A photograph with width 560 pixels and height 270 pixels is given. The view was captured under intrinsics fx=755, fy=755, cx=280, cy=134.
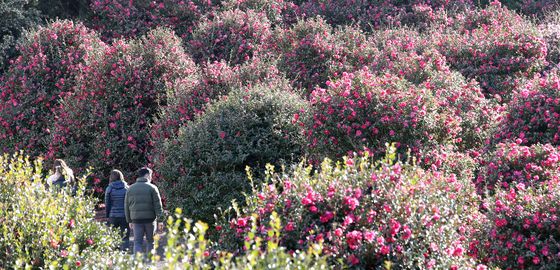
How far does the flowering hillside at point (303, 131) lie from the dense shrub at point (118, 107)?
0.03 metres

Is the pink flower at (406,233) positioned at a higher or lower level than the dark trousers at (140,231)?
higher

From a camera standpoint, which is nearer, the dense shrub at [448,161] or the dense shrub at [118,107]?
the dense shrub at [448,161]

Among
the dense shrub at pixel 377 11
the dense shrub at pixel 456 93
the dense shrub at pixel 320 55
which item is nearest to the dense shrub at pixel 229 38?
the dense shrub at pixel 320 55

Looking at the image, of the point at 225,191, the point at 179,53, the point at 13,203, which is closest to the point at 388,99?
the point at 225,191

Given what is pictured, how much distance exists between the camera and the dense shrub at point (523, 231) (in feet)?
23.2

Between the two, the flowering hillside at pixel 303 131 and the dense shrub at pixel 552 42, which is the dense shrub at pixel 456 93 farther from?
the dense shrub at pixel 552 42

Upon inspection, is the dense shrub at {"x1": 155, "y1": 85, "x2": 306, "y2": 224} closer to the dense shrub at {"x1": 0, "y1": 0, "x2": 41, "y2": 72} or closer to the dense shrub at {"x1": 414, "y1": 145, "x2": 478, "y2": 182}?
the dense shrub at {"x1": 414, "y1": 145, "x2": 478, "y2": 182}

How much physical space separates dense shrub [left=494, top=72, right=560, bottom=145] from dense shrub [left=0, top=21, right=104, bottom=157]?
8951mm

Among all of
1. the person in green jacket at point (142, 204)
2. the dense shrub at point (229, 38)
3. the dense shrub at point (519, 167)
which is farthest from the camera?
the dense shrub at point (229, 38)

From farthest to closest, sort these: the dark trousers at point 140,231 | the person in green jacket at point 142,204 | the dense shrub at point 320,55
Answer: the dense shrub at point 320,55 < the dark trousers at point 140,231 < the person in green jacket at point 142,204

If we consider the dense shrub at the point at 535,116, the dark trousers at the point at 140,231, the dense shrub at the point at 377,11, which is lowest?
the dark trousers at the point at 140,231

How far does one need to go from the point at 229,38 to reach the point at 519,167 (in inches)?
384

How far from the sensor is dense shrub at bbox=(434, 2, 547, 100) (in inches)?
553

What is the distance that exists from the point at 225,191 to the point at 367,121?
2.22 m
